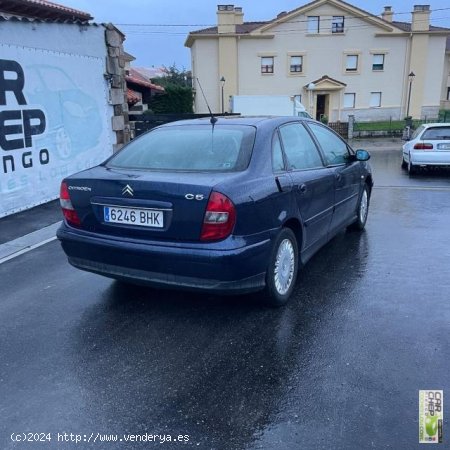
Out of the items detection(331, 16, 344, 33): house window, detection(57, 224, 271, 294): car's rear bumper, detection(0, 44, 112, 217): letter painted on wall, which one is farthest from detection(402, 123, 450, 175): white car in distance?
detection(331, 16, 344, 33): house window

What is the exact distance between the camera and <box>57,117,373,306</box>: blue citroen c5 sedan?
335 centimetres

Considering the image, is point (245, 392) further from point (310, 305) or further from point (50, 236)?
point (50, 236)

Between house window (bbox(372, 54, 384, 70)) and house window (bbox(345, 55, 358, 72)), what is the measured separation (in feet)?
5.04

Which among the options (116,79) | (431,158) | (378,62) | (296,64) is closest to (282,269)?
(116,79)

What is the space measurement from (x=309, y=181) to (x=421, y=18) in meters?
41.1

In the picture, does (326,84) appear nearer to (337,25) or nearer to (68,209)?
(337,25)

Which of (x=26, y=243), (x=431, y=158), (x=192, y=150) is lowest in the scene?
(x=26, y=243)

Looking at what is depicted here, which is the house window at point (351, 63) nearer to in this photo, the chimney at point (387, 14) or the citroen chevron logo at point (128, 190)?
the chimney at point (387, 14)

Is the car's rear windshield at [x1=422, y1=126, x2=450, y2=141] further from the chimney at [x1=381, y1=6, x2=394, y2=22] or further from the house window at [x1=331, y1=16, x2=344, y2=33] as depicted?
the chimney at [x1=381, y1=6, x2=394, y2=22]

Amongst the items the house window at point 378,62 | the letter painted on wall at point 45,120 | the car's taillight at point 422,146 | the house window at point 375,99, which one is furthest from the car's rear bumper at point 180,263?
the house window at point 378,62

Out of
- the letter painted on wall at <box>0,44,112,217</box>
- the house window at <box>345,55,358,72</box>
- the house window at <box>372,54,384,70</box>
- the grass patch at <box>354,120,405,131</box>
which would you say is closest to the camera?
the letter painted on wall at <box>0,44,112,217</box>

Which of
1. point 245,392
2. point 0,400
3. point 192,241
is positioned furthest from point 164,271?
point 0,400

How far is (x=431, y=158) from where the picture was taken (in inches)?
471

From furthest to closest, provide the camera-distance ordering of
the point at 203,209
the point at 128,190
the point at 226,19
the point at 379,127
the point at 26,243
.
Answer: the point at 226,19 → the point at 379,127 → the point at 26,243 → the point at 128,190 → the point at 203,209
